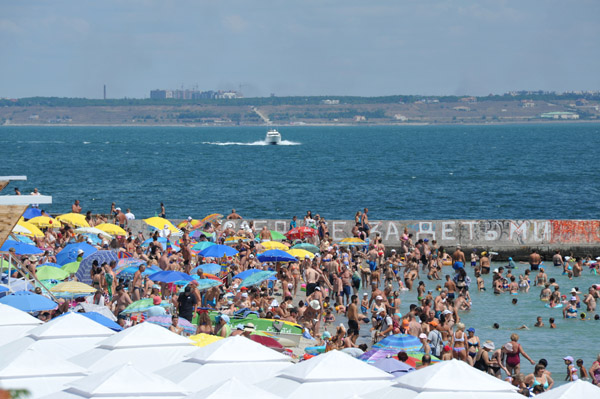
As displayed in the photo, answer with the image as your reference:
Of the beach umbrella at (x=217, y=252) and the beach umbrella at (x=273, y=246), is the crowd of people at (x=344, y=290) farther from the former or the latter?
the beach umbrella at (x=217, y=252)

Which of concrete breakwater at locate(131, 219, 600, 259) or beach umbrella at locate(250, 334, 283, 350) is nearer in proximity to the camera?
beach umbrella at locate(250, 334, 283, 350)

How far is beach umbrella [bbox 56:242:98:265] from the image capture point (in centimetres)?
2469

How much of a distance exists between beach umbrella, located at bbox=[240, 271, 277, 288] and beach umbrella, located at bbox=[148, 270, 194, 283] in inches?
67.5

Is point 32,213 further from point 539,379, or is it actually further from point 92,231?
point 539,379

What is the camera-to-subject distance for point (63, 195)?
2894 inches

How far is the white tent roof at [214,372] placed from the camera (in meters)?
12.9

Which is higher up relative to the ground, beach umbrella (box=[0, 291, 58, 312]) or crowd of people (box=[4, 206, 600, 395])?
beach umbrella (box=[0, 291, 58, 312])

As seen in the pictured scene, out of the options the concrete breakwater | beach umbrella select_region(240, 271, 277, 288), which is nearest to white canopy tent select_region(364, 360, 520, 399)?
beach umbrella select_region(240, 271, 277, 288)

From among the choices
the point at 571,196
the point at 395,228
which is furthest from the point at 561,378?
the point at 571,196

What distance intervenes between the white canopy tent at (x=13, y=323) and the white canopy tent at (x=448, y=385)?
6.64 m

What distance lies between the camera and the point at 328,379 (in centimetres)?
1255

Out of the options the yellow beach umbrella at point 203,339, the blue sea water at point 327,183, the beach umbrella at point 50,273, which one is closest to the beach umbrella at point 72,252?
the beach umbrella at point 50,273

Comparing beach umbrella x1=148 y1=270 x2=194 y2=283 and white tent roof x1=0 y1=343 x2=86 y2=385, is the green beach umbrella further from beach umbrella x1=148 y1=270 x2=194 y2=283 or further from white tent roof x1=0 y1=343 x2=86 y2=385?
white tent roof x1=0 y1=343 x2=86 y2=385

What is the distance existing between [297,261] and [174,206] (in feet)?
139
